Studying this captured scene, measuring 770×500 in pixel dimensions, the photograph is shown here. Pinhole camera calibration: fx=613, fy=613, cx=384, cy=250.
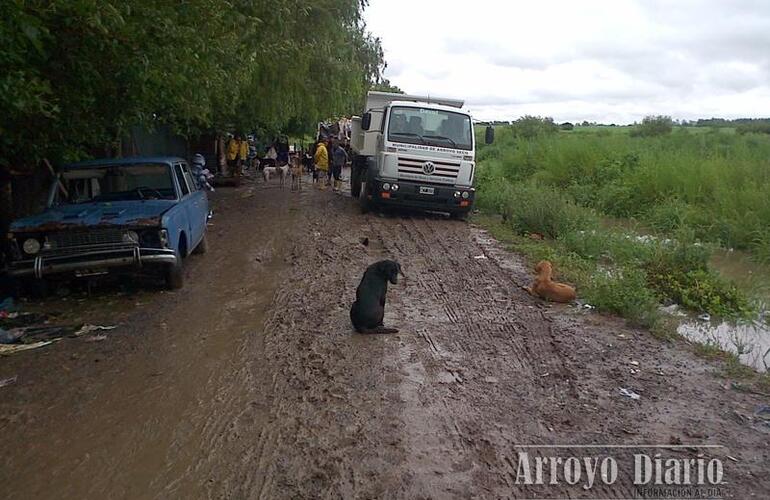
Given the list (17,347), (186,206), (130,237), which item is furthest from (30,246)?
(186,206)

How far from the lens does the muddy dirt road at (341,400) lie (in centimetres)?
365

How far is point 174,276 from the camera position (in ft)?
25.3

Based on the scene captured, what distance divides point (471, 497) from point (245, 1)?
742cm

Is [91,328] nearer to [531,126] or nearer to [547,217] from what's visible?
[547,217]

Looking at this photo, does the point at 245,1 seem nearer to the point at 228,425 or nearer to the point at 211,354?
the point at 211,354

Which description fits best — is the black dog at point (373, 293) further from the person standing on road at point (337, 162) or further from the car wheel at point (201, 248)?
the person standing on road at point (337, 162)

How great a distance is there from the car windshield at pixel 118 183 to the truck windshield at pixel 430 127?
627 centimetres

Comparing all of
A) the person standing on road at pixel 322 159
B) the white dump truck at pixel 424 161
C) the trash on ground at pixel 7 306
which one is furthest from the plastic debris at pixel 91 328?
the person standing on road at pixel 322 159

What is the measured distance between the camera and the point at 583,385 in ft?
16.8

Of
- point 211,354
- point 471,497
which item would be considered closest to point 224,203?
point 211,354

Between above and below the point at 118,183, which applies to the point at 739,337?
below

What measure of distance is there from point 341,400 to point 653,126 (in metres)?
48.9

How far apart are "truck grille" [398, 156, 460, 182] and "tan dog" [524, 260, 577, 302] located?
5.97m

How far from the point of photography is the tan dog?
762 centimetres
